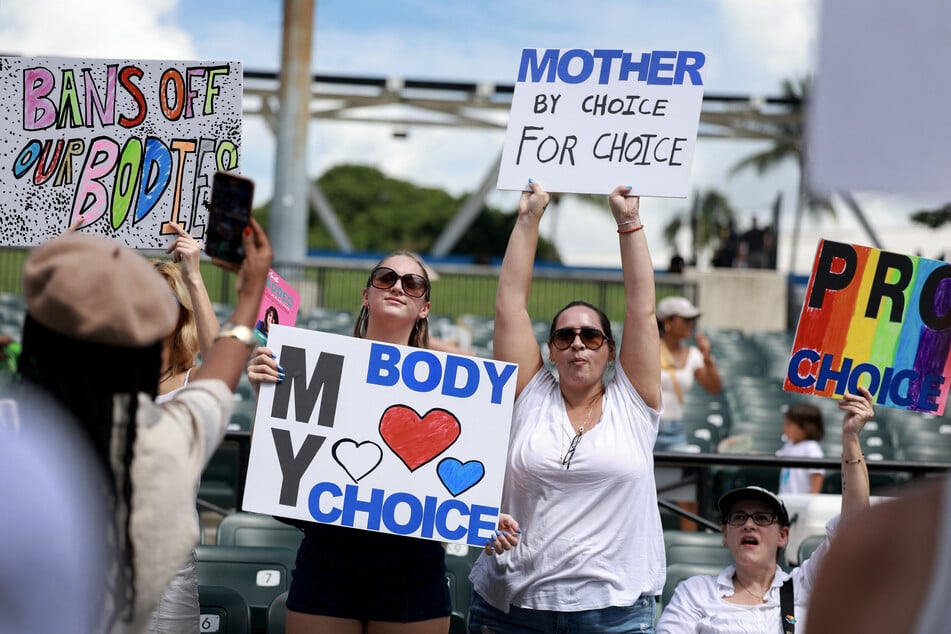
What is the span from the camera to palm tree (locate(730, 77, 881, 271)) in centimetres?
149

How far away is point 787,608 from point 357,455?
143 centimetres

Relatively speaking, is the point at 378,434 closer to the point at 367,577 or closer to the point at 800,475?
the point at 367,577

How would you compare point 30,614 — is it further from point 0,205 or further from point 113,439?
point 0,205

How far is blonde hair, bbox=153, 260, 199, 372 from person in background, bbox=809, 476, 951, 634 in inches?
96.4

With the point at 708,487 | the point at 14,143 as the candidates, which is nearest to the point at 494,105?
the point at 708,487

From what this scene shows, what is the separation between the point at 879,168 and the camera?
1.45 meters

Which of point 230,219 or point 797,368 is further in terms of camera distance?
point 797,368

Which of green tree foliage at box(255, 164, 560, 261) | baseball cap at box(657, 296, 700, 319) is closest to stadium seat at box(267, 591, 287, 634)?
baseball cap at box(657, 296, 700, 319)

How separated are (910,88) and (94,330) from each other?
4.46 feet

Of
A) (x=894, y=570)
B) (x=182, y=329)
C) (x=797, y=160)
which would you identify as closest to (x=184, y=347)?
(x=182, y=329)

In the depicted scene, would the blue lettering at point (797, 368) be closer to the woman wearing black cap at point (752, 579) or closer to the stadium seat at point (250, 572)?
the woman wearing black cap at point (752, 579)

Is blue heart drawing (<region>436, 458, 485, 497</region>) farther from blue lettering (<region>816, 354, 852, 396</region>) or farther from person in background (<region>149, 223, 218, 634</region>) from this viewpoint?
blue lettering (<region>816, 354, 852, 396</region>)

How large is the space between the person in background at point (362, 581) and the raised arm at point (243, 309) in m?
1.14

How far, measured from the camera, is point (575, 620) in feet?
11.1
